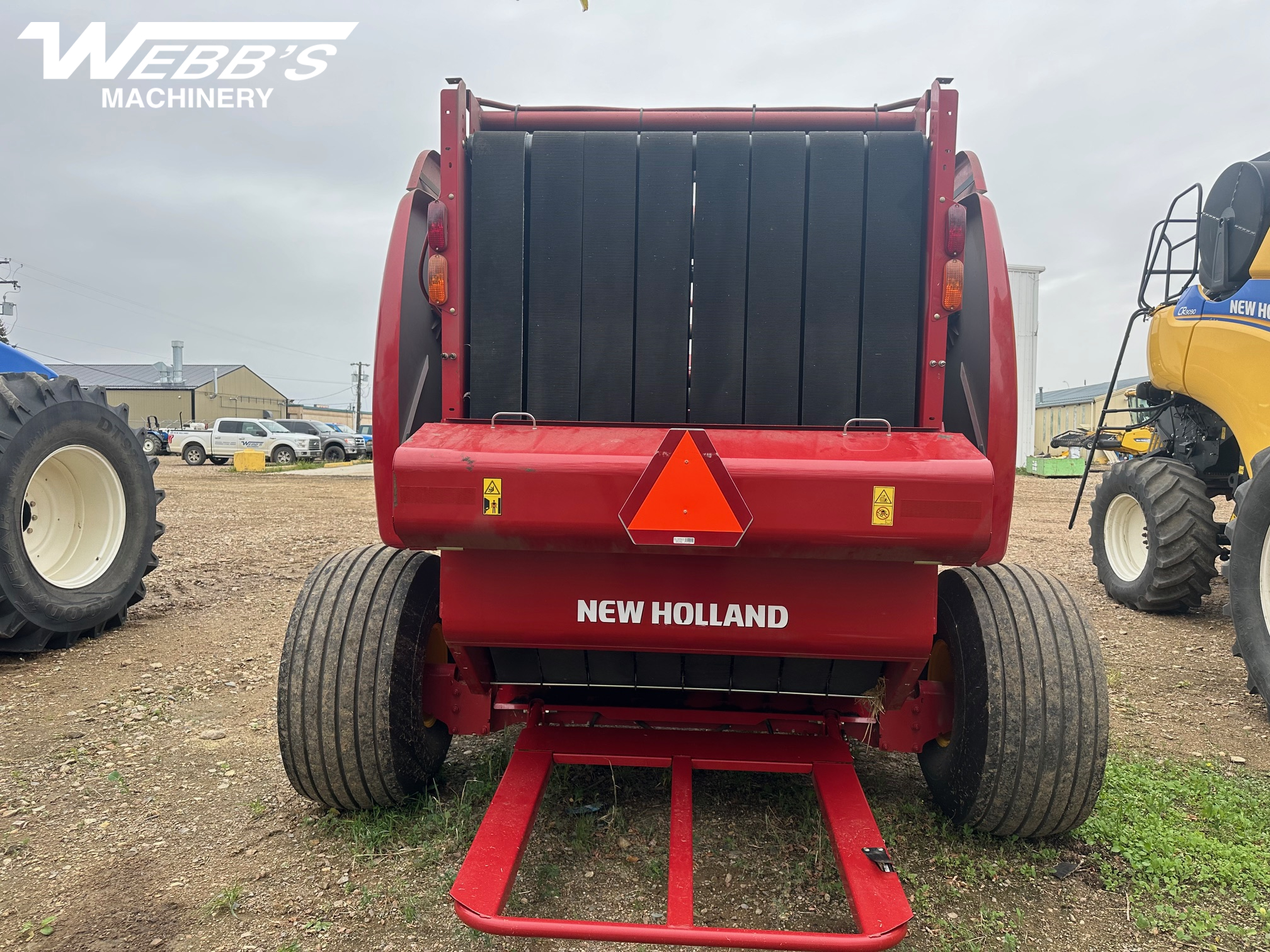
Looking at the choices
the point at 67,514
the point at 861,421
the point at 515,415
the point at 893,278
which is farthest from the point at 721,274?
the point at 67,514

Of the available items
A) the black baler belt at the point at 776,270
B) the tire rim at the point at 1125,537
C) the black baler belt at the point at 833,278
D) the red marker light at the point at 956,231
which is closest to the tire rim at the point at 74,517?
the black baler belt at the point at 776,270

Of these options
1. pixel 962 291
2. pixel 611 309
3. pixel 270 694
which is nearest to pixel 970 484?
pixel 962 291

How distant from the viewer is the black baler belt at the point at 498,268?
2.47m

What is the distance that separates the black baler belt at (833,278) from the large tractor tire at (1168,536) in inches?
180

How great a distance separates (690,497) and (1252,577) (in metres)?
3.26

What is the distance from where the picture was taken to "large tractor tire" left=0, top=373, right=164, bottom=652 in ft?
14.7

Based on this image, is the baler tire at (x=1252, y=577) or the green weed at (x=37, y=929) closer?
the green weed at (x=37, y=929)

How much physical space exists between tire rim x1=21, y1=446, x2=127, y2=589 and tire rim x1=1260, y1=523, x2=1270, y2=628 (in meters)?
6.61

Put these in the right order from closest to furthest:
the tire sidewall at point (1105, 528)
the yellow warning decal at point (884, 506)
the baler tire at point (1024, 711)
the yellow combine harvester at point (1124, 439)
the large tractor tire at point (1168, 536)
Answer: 1. the yellow warning decal at point (884, 506)
2. the baler tire at point (1024, 711)
3. the large tractor tire at point (1168, 536)
4. the tire sidewall at point (1105, 528)
5. the yellow combine harvester at point (1124, 439)

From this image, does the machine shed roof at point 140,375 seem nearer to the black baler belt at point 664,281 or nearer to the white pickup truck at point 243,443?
the white pickup truck at point 243,443

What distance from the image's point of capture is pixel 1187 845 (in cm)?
270

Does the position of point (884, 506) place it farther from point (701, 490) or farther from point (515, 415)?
point (515, 415)

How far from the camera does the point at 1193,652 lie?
507 centimetres

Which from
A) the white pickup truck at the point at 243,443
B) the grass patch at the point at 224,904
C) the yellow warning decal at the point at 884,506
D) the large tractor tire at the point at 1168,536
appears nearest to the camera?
the yellow warning decal at the point at 884,506
